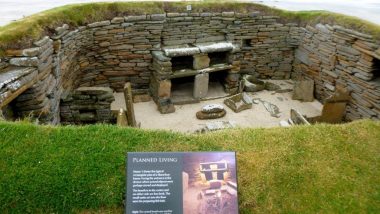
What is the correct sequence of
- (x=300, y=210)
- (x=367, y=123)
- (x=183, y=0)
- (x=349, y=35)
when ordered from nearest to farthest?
(x=300, y=210) → (x=367, y=123) → (x=349, y=35) → (x=183, y=0)

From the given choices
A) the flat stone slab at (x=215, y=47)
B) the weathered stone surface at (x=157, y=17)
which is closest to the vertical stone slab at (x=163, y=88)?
the flat stone slab at (x=215, y=47)

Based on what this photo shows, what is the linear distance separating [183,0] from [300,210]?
29.8ft

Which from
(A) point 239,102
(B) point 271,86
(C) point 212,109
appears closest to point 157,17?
(C) point 212,109

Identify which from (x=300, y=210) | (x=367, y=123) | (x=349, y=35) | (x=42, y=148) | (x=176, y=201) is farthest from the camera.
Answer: (x=349, y=35)

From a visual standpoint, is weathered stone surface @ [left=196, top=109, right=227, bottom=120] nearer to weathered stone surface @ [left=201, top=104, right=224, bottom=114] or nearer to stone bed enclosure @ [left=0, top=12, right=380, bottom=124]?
weathered stone surface @ [left=201, top=104, right=224, bottom=114]

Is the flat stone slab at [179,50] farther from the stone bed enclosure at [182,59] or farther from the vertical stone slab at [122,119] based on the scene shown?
the vertical stone slab at [122,119]

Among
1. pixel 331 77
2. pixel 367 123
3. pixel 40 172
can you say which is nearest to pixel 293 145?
pixel 367 123

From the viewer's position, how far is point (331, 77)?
1046 cm

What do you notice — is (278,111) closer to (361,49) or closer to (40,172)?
(361,49)

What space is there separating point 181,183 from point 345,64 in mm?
7565

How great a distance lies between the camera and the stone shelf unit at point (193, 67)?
10.3 metres

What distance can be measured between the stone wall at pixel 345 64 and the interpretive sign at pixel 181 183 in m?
6.38

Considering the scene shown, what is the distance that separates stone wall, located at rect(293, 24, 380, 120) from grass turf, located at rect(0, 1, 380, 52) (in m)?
0.31

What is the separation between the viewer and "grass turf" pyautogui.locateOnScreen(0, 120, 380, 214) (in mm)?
4188
